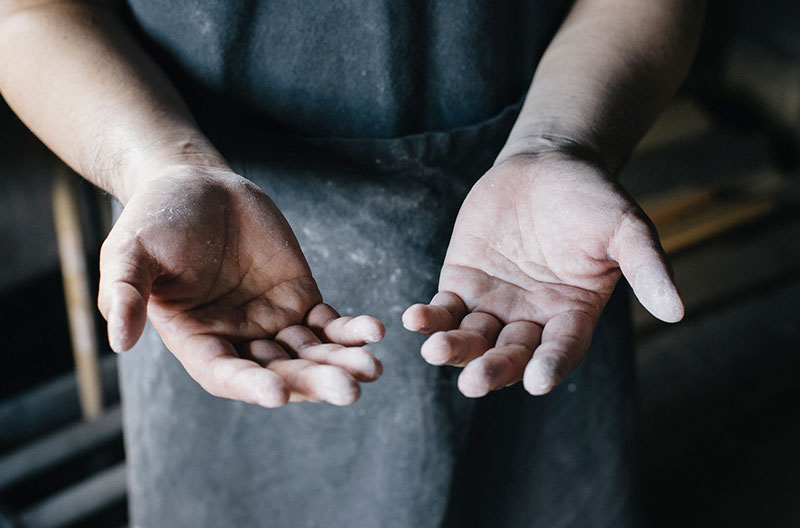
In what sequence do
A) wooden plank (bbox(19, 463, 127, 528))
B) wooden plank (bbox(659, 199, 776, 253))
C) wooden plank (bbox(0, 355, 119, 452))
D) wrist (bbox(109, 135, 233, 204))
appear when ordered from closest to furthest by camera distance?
wrist (bbox(109, 135, 233, 204))
wooden plank (bbox(19, 463, 127, 528))
wooden plank (bbox(0, 355, 119, 452))
wooden plank (bbox(659, 199, 776, 253))

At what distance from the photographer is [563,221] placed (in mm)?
753

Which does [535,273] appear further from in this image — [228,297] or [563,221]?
[228,297]

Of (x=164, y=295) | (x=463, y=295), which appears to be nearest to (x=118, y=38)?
(x=164, y=295)

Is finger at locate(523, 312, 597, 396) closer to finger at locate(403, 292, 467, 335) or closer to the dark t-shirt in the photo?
finger at locate(403, 292, 467, 335)

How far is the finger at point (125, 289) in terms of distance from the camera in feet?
1.89

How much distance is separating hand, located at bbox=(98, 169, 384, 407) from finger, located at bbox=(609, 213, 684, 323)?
243mm

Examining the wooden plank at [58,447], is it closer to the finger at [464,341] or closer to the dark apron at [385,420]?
the dark apron at [385,420]

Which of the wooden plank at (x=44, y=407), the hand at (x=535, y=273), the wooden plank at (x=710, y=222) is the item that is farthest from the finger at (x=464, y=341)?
the wooden plank at (x=710, y=222)

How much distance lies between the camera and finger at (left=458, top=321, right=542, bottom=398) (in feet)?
2.02

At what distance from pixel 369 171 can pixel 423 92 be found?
120mm

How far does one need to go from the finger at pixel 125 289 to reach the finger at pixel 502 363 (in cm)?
27

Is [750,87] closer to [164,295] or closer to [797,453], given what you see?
[797,453]

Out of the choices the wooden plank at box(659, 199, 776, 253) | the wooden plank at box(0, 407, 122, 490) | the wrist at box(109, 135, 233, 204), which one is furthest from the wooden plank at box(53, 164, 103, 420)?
the wooden plank at box(659, 199, 776, 253)

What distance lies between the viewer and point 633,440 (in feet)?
3.64
